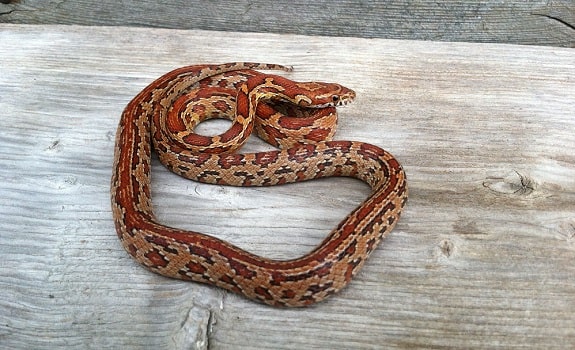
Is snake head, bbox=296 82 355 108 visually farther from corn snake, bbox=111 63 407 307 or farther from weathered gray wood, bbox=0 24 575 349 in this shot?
weathered gray wood, bbox=0 24 575 349

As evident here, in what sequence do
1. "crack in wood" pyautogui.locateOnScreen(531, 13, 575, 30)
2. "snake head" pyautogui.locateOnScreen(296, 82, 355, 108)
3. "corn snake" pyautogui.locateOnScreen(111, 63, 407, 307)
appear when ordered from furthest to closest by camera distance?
"crack in wood" pyautogui.locateOnScreen(531, 13, 575, 30), "snake head" pyautogui.locateOnScreen(296, 82, 355, 108), "corn snake" pyautogui.locateOnScreen(111, 63, 407, 307)

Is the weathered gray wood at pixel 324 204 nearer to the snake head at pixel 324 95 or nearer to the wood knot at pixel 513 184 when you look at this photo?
the wood knot at pixel 513 184

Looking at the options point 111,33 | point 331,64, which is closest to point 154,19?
point 111,33

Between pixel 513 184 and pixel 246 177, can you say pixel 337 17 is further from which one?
pixel 513 184

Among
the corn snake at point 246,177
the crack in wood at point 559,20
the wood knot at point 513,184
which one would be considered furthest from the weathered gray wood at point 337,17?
the wood knot at point 513,184

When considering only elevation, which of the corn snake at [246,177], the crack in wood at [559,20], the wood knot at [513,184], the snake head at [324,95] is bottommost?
the corn snake at [246,177]

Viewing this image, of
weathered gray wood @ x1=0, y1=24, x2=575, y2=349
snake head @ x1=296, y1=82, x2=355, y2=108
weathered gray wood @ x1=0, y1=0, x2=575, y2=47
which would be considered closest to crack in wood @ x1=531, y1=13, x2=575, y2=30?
weathered gray wood @ x1=0, y1=0, x2=575, y2=47

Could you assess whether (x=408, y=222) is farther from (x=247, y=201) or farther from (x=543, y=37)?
(x=543, y=37)
